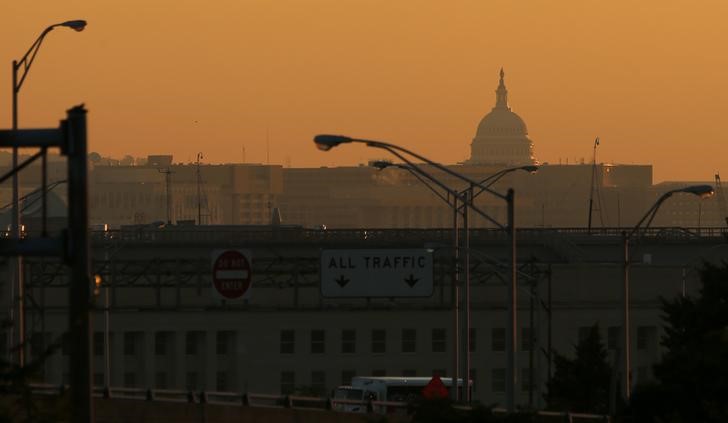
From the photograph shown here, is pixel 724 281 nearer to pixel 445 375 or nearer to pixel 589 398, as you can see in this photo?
pixel 589 398

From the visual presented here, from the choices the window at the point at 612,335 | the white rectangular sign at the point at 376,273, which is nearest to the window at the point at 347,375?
the window at the point at 612,335

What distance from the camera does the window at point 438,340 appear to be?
11450cm

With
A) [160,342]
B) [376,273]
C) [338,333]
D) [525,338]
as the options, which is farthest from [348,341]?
[376,273]

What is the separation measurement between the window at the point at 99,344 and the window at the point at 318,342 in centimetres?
1202

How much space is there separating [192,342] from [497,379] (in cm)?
1585

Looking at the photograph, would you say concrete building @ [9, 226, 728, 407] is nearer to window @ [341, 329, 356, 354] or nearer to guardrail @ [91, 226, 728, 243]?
window @ [341, 329, 356, 354]

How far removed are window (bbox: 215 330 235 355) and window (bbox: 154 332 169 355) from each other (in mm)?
2708

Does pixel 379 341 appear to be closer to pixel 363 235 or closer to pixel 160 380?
pixel 160 380

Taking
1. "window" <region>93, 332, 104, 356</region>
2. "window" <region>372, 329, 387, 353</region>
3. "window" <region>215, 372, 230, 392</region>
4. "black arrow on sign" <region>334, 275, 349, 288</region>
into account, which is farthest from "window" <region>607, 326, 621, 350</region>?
"black arrow on sign" <region>334, 275, 349, 288</region>

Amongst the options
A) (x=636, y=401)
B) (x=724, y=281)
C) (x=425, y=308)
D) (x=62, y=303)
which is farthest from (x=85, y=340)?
(x=62, y=303)

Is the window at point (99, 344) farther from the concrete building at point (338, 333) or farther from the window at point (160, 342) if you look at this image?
the window at point (160, 342)

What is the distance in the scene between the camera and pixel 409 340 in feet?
376

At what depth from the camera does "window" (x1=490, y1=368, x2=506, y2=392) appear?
112 m

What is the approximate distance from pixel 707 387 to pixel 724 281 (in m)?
13.5
